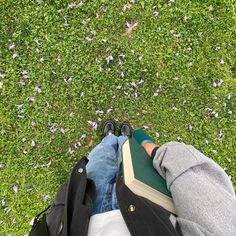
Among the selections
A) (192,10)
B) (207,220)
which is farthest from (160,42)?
(207,220)

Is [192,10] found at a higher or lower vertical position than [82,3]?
lower

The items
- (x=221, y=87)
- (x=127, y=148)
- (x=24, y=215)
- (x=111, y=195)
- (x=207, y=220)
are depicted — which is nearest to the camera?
(x=207, y=220)

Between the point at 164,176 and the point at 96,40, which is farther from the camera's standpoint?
the point at 96,40

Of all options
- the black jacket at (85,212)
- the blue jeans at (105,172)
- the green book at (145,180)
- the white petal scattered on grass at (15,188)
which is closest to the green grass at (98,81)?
the white petal scattered on grass at (15,188)

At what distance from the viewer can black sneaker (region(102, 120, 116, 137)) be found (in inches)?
108

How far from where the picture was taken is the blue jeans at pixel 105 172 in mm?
1730

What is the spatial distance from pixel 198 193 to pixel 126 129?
132 centimetres

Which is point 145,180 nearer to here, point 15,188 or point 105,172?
point 105,172

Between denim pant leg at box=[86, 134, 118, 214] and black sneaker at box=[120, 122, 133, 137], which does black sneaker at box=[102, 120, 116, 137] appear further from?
denim pant leg at box=[86, 134, 118, 214]

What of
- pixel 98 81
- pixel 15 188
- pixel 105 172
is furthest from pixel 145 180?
pixel 15 188

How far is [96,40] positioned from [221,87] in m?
1.12

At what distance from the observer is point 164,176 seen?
5.89ft

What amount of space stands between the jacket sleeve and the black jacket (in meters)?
0.09

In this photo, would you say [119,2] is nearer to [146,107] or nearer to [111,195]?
[146,107]
